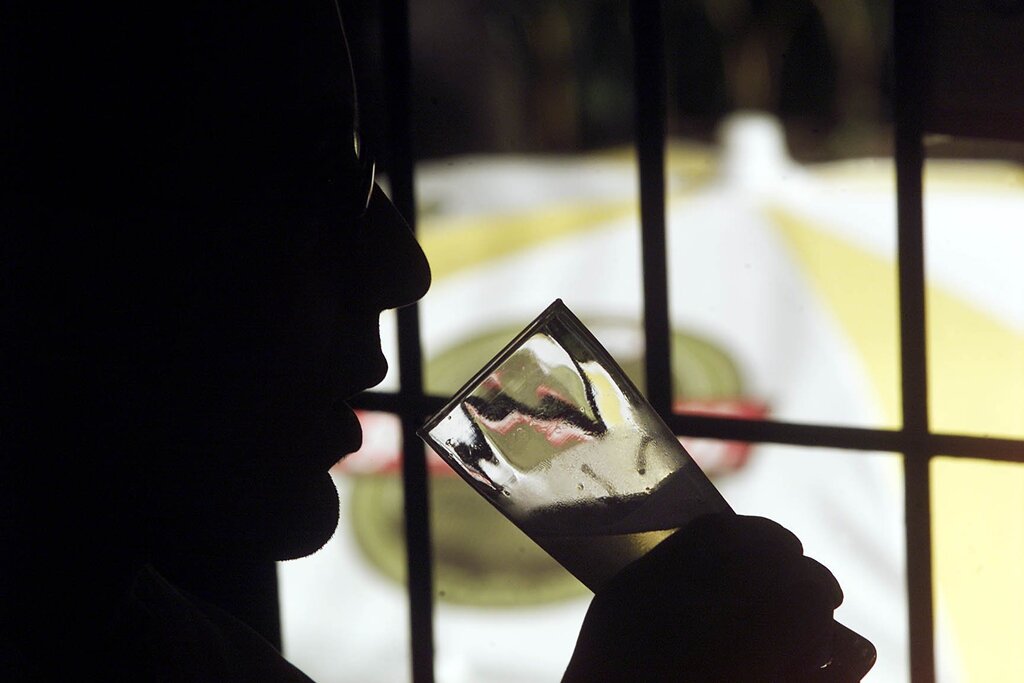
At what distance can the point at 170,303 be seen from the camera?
0.52 metres

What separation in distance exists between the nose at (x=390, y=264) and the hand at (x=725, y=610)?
20 centimetres

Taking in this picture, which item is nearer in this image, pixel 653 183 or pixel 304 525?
pixel 304 525

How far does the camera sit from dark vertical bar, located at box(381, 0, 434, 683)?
2.84 feet

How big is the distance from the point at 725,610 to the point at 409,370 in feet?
1.74

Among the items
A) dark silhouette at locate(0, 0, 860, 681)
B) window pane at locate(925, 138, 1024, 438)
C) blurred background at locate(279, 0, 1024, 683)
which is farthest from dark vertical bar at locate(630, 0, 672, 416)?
window pane at locate(925, 138, 1024, 438)

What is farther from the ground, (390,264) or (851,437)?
(390,264)

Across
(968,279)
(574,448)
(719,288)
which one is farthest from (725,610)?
(719,288)

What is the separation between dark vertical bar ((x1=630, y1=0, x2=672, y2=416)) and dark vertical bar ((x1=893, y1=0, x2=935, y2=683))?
0.59 feet

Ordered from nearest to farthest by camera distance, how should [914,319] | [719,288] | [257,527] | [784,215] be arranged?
[257,527] → [914,319] → [719,288] → [784,215]

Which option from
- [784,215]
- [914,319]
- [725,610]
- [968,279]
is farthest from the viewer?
[784,215]

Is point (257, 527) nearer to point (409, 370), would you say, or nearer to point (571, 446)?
point (571, 446)

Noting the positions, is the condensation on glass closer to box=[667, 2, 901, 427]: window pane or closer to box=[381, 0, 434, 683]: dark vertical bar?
box=[381, 0, 434, 683]: dark vertical bar

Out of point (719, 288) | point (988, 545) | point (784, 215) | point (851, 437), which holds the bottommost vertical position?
point (719, 288)

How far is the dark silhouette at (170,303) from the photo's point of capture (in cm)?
51
